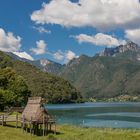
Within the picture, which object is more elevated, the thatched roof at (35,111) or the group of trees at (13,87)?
the group of trees at (13,87)

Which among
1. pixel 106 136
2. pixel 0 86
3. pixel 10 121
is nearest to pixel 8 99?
pixel 0 86

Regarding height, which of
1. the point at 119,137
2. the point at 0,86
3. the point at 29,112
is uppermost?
the point at 0,86

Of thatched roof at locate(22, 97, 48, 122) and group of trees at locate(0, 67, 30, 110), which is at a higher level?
group of trees at locate(0, 67, 30, 110)

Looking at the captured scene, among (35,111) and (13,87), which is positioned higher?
(13,87)

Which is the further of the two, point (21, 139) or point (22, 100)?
point (22, 100)

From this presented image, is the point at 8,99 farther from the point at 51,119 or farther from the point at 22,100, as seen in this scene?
the point at 51,119

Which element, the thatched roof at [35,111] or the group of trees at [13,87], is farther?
the group of trees at [13,87]

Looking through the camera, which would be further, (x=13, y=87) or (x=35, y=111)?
(x=13, y=87)

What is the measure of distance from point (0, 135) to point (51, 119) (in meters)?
13.3

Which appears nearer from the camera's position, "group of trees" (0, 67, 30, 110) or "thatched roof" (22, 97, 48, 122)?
"thatched roof" (22, 97, 48, 122)

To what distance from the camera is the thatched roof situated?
215 feet

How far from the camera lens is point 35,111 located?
216 ft

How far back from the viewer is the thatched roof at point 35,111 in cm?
6544

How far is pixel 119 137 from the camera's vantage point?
61312 mm
